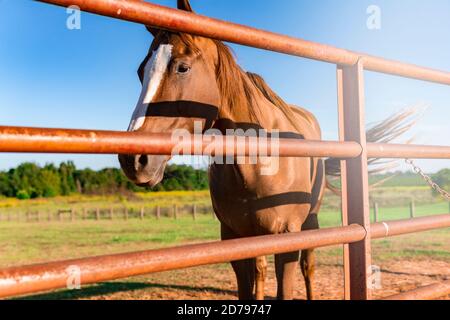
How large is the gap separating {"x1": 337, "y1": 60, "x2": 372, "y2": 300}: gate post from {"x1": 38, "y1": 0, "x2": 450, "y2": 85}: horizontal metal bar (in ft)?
0.30

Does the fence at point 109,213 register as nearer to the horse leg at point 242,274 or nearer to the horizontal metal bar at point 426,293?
the horse leg at point 242,274

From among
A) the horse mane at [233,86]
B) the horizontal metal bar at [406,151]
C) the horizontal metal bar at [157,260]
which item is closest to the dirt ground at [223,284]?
the horse mane at [233,86]

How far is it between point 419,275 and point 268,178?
16.5ft

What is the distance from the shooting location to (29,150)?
3.00 feet

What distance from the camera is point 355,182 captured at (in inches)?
61.5

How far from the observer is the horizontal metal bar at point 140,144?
0.90 m

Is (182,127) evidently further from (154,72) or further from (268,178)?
(268,178)

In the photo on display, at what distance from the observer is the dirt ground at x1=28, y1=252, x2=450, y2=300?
213 inches

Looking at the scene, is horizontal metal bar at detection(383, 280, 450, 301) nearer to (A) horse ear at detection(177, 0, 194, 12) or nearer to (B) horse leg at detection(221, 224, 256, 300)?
(B) horse leg at detection(221, 224, 256, 300)

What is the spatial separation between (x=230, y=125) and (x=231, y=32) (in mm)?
1143

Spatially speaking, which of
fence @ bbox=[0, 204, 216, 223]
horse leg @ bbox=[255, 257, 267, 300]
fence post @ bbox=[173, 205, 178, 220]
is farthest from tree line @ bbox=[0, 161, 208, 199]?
horse leg @ bbox=[255, 257, 267, 300]

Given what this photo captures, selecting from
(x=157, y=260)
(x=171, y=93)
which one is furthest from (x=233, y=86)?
(x=157, y=260)

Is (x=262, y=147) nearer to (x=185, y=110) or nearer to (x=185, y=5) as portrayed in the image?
(x=185, y=110)
